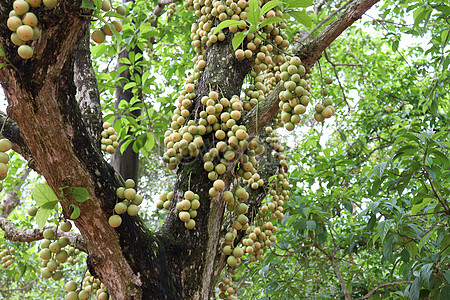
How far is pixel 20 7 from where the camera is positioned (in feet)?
2.98

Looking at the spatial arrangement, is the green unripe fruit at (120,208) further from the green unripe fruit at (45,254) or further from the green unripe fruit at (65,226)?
the green unripe fruit at (45,254)

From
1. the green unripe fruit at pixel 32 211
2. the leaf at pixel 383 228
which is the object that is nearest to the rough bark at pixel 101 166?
the green unripe fruit at pixel 32 211

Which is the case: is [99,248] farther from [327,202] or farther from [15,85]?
[327,202]

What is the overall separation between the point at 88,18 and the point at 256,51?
101cm

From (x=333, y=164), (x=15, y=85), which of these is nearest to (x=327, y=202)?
(x=333, y=164)

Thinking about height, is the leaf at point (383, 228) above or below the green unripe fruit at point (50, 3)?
below

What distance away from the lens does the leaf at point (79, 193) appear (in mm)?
1133

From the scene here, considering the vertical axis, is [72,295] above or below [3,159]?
below

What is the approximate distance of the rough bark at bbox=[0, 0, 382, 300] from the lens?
102cm

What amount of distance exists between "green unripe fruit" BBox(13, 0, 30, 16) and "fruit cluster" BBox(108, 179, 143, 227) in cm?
60

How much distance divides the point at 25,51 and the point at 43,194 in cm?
44

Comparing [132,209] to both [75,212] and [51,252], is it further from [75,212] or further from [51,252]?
[51,252]

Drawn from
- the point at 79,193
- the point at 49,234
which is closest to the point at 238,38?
the point at 79,193

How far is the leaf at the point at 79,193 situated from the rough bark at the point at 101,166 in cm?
4
